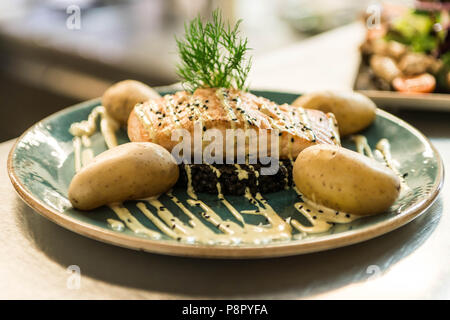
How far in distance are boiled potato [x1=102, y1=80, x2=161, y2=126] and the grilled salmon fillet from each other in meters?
0.18

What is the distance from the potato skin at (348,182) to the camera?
4.12 feet

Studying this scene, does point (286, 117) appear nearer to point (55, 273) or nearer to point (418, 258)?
point (418, 258)

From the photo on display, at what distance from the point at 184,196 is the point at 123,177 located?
0.20m

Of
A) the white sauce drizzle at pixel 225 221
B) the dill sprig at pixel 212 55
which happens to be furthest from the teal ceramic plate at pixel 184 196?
the dill sprig at pixel 212 55

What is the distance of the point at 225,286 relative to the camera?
1.09 metres

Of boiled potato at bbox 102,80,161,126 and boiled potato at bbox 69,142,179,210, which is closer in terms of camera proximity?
boiled potato at bbox 69,142,179,210

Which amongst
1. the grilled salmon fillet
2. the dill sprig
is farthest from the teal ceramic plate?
the dill sprig

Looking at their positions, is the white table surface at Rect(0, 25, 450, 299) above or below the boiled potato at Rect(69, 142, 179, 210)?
below

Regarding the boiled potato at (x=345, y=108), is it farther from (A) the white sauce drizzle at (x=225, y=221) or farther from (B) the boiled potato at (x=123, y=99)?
(B) the boiled potato at (x=123, y=99)

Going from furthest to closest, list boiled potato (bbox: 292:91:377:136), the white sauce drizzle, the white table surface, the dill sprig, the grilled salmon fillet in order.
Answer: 1. boiled potato (bbox: 292:91:377:136)
2. the dill sprig
3. the grilled salmon fillet
4. the white sauce drizzle
5. the white table surface

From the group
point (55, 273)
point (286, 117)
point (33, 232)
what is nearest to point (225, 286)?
point (55, 273)

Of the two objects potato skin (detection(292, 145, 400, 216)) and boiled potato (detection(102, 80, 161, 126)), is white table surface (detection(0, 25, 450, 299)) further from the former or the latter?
boiled potato (detection(102, 80, 161, 126))

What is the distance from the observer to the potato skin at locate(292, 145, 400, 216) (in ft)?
4.12

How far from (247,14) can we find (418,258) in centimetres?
544
